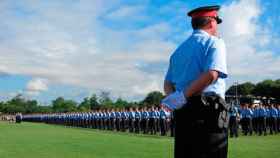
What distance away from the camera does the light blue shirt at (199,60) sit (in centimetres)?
366

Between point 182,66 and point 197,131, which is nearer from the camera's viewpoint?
point 197,131

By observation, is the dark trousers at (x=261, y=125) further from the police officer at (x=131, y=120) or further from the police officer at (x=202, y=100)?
the police officer at (x=202, y=100)

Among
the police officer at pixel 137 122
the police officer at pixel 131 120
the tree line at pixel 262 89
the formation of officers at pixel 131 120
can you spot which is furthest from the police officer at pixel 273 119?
the tree line at pixel 262 89

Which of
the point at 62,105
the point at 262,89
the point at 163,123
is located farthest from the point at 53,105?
the point at 163,123

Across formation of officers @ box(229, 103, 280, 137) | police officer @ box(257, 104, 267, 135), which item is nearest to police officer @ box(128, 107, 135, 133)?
formation of officers @ box(229, 103, 280, 137)

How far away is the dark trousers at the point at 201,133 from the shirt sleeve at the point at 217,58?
0.24 meters

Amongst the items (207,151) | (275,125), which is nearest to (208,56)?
(207,151)

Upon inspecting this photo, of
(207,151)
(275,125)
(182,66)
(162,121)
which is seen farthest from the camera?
(162,121)

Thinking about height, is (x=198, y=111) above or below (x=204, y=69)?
below

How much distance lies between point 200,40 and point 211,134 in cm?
69

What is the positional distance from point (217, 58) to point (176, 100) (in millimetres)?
414

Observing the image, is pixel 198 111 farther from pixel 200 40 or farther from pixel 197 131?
pixel 200 40

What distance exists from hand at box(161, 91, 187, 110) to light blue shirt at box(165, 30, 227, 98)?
0.09 meters

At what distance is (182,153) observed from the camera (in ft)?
12.1
